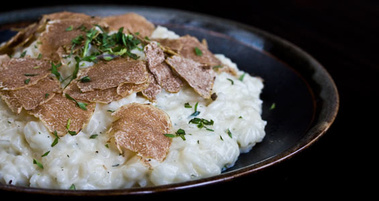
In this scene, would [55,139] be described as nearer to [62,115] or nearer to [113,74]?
[62,115]

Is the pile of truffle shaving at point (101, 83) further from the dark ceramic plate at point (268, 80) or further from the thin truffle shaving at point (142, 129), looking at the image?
the dark ceramic plate at point (268, 80)

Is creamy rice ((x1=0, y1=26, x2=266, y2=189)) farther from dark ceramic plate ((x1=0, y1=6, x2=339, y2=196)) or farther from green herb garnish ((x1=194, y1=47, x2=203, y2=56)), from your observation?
green herb garnish ((x1=194, y1=47, x2=203, y2=56))

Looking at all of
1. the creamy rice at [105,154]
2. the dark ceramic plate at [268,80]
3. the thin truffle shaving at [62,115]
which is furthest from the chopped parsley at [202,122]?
the thin truffle shaving at [62,115]

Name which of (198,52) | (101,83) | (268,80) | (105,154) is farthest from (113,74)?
(268,80)

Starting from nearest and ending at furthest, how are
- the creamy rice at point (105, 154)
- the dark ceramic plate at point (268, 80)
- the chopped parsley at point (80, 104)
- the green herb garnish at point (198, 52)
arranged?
1. the creamy rice at point (105, 154)
2. the dark ceramic plate at point (268, 80)
3. the chopped parsley at point (80, 104)
4. the green herb garnish at point (198, 52)

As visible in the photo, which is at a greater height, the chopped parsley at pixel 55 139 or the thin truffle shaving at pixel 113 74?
the thin truffle shaving at pixel 113 74

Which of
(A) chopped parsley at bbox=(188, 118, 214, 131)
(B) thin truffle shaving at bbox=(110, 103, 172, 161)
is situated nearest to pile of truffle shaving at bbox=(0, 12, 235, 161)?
(B) thin truffle shaving at bbox=(110, 103, 172, 161)
